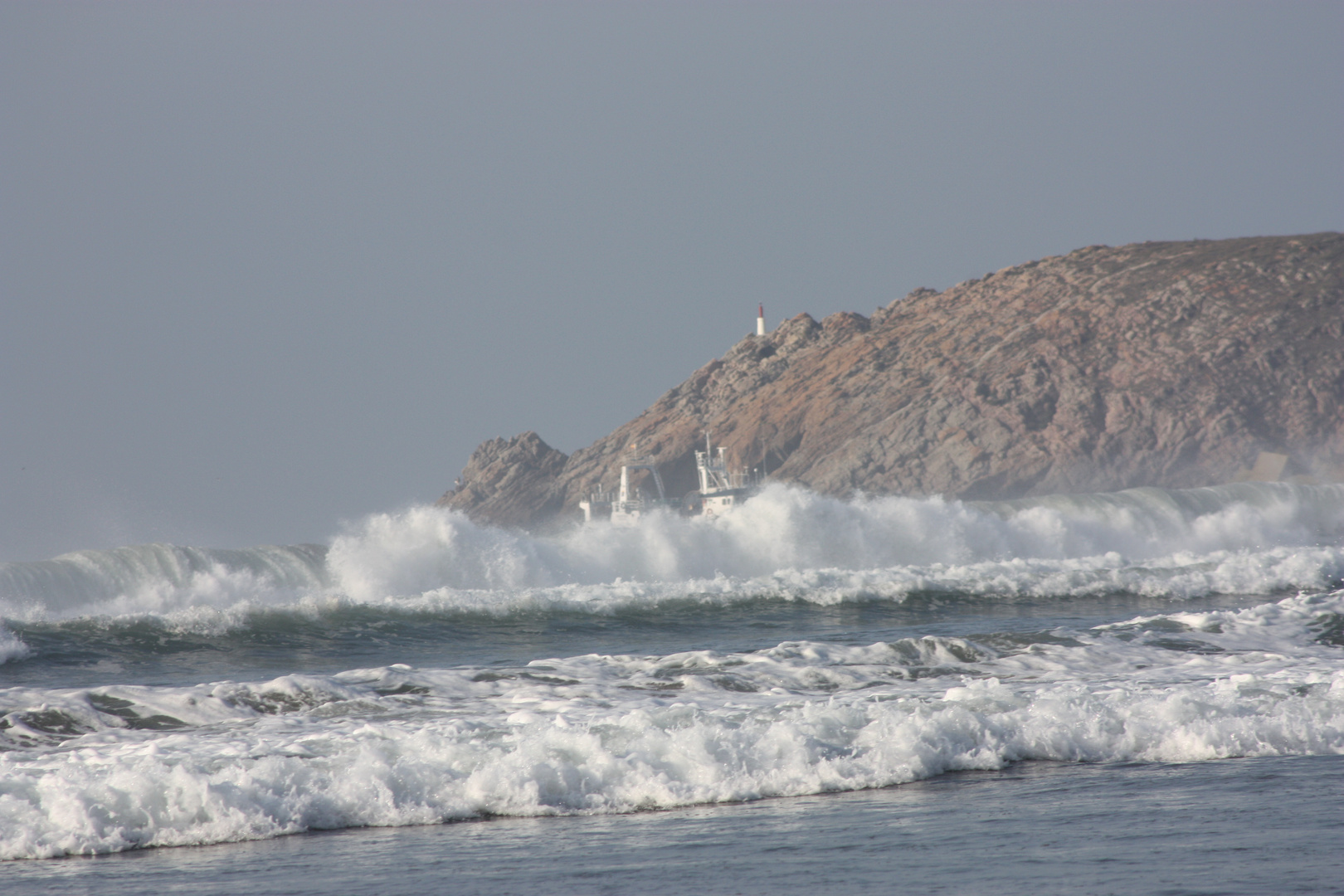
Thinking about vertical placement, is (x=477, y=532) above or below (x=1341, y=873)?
above

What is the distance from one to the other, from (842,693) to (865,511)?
26.3 meters

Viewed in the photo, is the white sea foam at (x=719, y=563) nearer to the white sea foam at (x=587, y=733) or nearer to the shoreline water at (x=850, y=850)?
the white sea foam at (x=587, y=733)

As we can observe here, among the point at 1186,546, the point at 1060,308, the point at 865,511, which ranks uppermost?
the point at 1060,308

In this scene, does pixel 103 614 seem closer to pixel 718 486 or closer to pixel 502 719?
pixel 502 719

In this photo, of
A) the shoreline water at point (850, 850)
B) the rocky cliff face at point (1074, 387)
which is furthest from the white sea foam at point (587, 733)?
the rocky cliff face at point (1074, 387)

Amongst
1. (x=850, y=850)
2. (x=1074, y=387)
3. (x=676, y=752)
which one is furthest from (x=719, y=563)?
(x=1074, y=387)

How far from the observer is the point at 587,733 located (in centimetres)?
823

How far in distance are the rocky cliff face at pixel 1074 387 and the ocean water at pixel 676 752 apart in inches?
2584

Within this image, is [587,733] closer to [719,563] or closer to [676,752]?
[676,752]

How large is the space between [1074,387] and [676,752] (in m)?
84.3

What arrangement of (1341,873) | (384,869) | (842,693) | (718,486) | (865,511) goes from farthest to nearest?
(718,486) → (865,511) → (842,693) → (384,869) → (1341,873)

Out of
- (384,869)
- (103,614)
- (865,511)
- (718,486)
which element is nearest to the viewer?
(384,869)

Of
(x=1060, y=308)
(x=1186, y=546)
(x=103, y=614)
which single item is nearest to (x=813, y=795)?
(x=103, y=614)

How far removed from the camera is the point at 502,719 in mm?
9633
